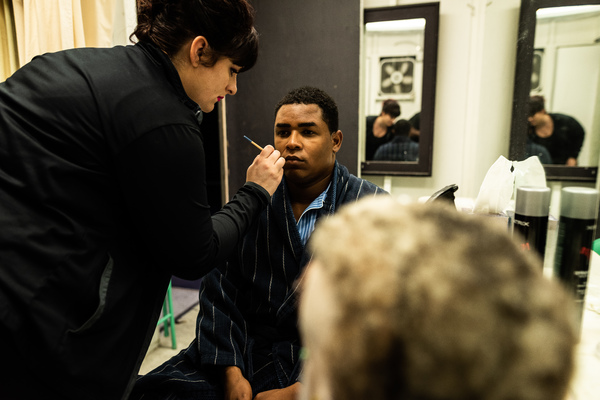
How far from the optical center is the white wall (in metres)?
2.07

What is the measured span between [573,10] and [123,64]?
208 centimetres

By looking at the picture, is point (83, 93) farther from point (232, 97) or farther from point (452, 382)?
point (232, 97)

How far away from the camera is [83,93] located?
28.2 inches

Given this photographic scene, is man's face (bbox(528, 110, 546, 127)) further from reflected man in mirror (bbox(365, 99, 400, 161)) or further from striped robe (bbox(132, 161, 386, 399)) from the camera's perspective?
striped robe (bbox(132, 161, 386, 399))

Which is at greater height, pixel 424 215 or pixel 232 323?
pixel 424 215

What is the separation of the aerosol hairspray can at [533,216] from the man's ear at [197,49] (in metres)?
0.75

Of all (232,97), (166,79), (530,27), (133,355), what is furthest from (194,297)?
(530,27)

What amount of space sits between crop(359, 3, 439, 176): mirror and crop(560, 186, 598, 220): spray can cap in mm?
1595

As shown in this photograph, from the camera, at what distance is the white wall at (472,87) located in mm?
2074

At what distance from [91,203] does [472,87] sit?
6.91ft

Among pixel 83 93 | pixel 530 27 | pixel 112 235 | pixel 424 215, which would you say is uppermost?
pixel 530 27

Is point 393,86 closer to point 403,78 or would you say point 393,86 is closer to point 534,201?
point 403,78

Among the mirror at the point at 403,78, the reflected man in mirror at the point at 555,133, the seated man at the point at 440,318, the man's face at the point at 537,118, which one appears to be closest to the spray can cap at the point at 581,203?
the seated man at the point at 440,318

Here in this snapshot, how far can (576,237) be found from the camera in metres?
0.72
